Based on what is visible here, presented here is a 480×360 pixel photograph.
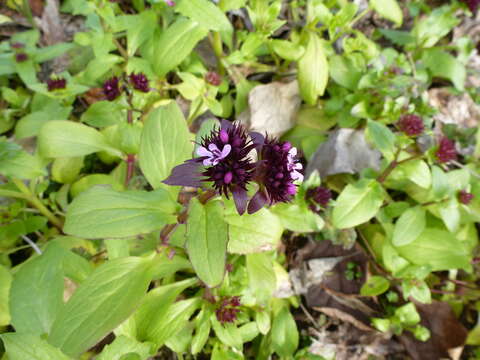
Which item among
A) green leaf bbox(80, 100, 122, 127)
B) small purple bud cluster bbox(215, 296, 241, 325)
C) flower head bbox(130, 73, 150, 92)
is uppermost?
flower head bbox(130, 73, 150, 92)

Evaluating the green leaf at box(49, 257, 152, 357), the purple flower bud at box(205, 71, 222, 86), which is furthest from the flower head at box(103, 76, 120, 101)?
the green leaf at box(49, 257, 152, 357)

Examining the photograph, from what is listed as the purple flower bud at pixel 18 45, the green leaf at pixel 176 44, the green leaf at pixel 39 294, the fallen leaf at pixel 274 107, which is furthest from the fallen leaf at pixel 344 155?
the purple flower bud at pixel 18 45

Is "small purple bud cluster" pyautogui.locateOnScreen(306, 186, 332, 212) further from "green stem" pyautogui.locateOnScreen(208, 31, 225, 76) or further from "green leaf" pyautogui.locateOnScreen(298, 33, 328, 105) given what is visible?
"green stem" pyautogui.locateOnScreen(208, 31, 225, 76)

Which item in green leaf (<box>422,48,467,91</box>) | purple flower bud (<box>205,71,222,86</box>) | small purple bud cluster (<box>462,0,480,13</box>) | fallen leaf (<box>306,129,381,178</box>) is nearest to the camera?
purple flower bud (<box>205,71,222,86</box>)

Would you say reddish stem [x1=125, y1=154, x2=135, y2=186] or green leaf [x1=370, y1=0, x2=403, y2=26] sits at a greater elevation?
green leaf [x1=370, y1=0, x2=403, y2=26]

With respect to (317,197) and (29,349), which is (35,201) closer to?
(29,349)

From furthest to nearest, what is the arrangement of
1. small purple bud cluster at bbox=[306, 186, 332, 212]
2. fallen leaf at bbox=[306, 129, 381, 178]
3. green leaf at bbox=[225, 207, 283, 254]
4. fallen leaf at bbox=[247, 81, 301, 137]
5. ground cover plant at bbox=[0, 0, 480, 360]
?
1. fallen leaf at bbox=[247, 81, 301, 137]
2. fallen leaf at bbox=[306, 129, 381, 178]
3. small purple bud cluster at bbox=[306, 186, 332, 212]
4. green leaf at bbox=[225, 207, 283, 254]
5. ground cover plant at bbox=[0, 0, 480, 360]

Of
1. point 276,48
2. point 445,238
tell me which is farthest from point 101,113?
point 445,238

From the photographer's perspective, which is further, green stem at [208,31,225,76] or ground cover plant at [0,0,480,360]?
green stem at [208,31,225,76]
